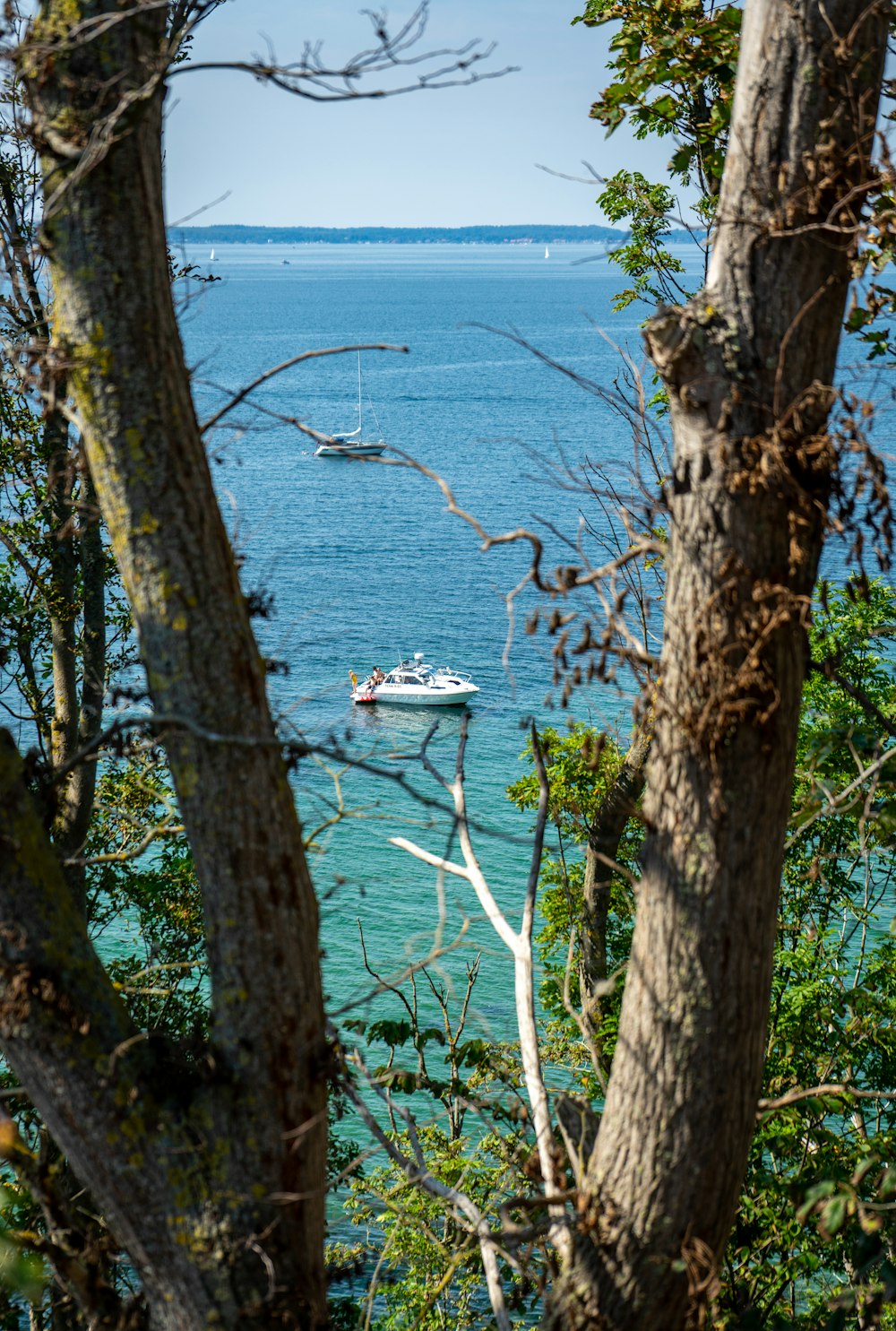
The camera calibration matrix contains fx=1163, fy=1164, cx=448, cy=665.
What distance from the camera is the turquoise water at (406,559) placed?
1770cm

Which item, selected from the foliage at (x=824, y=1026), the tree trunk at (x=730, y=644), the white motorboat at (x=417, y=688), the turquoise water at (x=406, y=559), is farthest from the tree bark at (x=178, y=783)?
the white motorboat at (x=417, y=688)

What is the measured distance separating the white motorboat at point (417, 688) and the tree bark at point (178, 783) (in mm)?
28985

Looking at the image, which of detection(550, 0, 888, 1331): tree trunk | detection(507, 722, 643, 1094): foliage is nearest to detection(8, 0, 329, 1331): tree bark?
detection(550, 0, 888, 1331): tree trunk

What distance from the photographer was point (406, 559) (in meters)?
44.9

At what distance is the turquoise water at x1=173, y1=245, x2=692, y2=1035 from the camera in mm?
17703

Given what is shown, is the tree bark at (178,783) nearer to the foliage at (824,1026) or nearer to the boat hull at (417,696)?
the foliage at (824,1026)

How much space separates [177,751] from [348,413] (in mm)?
68854

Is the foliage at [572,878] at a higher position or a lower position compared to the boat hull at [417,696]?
higher

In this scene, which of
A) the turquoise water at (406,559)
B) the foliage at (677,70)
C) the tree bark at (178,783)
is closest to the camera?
the tree bark at (178,783)

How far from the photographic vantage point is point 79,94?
261 cm

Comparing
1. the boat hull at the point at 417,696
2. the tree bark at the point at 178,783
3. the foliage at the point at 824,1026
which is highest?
the tree bark at the point at 178,783

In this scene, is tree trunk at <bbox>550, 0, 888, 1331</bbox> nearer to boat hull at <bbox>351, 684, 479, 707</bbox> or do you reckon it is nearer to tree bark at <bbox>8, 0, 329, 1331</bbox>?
tree bark at <bbox>8, 0, 329, 1331</bbox>

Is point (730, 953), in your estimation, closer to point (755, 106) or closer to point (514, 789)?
point (755, 106)

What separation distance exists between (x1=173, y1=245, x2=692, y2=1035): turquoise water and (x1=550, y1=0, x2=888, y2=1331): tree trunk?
0.60m
